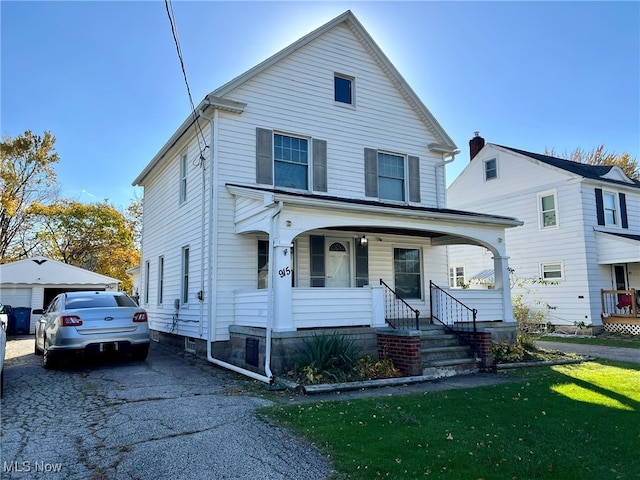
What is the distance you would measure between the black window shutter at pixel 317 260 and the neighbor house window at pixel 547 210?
12.2 metres

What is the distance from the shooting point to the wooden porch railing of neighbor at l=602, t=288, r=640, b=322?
17000 mm

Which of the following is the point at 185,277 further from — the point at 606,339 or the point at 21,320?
→ the point at 606,339

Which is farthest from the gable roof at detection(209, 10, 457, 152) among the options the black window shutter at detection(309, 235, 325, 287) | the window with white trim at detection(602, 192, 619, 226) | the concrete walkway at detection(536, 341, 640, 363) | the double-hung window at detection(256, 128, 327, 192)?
the window with white trim at detection(602, 192, 619, 226)

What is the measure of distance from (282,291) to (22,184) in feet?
90.6

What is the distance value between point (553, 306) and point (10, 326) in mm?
22173

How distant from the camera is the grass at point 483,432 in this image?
13.8ft

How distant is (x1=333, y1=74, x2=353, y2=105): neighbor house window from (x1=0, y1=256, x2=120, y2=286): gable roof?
14.6 metres

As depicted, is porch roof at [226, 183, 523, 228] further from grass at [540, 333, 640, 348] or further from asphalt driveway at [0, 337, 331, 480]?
grass at [540, 333, 640, 348]

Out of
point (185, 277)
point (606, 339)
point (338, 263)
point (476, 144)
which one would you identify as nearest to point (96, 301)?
point (185, 277)

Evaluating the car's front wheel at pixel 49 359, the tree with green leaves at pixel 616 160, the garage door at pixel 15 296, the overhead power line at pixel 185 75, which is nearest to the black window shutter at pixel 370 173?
the overhead power line at pixel 185 75

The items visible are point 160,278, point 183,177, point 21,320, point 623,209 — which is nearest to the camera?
point 183,177

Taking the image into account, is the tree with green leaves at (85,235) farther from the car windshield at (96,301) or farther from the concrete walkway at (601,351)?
the concrete walkway at (601,351)

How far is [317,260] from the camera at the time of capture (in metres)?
A: 11.5

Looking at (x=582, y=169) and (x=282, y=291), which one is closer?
(x=282, y=291)
